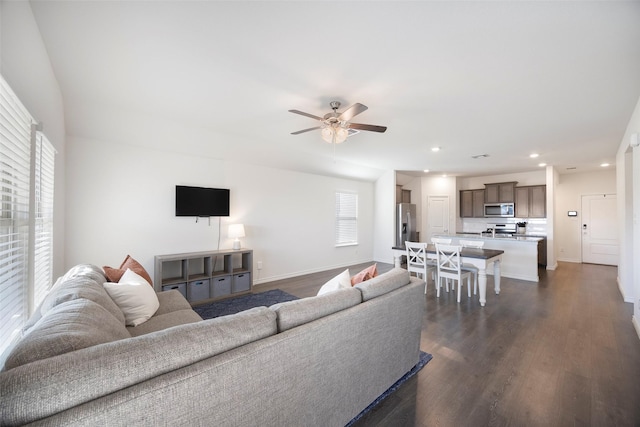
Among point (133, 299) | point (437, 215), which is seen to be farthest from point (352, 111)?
point (437, 215)

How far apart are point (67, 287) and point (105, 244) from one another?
92.5 inches

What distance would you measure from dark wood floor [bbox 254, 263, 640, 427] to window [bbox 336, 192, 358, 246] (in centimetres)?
292

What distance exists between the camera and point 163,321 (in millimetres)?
2094

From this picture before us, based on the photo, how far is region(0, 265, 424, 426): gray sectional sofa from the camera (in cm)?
77

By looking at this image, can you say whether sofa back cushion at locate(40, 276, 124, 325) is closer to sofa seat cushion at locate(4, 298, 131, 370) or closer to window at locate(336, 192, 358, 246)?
sofa seat cushion at locate(4, 298, 131, 370)

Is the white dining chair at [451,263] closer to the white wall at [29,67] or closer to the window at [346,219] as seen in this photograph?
the window at [346,219]

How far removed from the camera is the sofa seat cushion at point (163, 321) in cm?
194

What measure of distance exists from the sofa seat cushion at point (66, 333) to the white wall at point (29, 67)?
126 cm

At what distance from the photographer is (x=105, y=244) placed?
11.6 ft

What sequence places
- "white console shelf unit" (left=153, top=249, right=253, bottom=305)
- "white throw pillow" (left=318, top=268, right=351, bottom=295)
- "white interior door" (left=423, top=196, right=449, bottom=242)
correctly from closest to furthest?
"white throw pillow" (left=318, top=268, right=351, bottom=295) < "white console shelf unit" (left=153, top=249, right=253, bottom=305) < "white interior door" (left=423, top=196, right=449, bottom=242)

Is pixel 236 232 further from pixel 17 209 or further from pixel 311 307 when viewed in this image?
pixel 311 307

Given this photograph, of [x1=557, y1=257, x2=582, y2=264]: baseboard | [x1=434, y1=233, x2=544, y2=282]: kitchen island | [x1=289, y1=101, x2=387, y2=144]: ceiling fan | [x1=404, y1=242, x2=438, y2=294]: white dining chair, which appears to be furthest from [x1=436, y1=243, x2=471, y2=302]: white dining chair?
[x1=557, y1=257, x2=582, y2=264]: baseboard

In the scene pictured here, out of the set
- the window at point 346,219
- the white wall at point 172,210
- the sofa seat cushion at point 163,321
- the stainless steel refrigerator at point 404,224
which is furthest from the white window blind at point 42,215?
the stainless steel refrigerator at point 404,224

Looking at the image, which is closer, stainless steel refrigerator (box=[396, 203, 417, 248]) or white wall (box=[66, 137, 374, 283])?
white wall (box=[66, 137, 374, 283])
